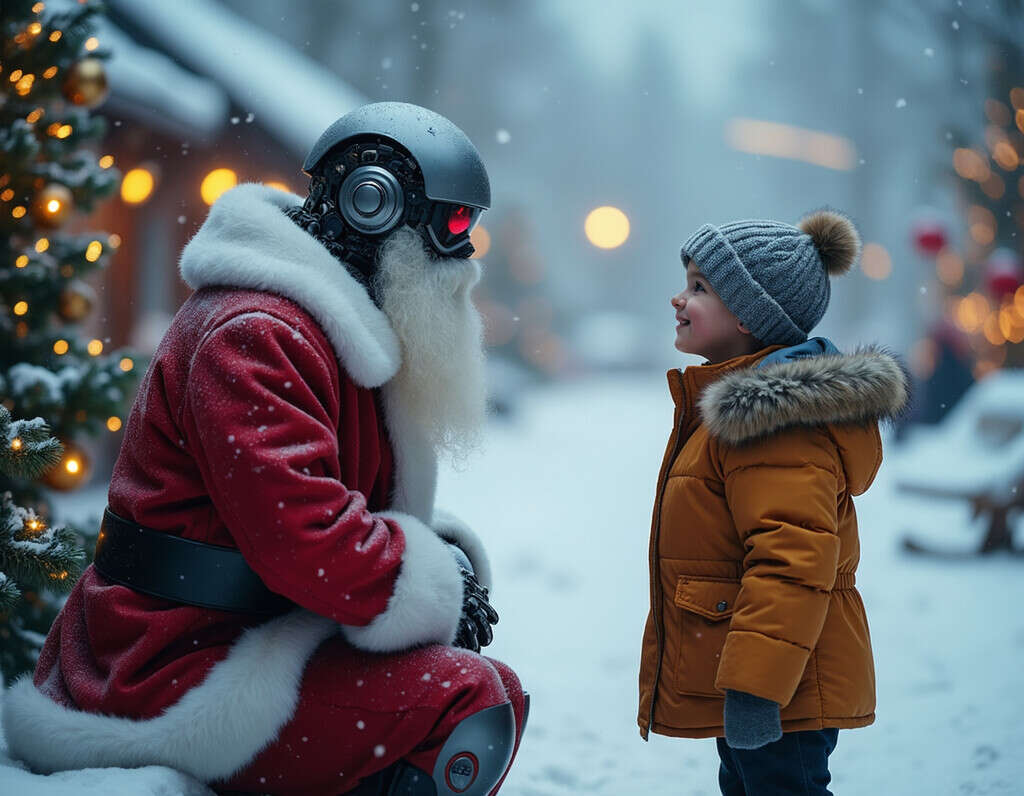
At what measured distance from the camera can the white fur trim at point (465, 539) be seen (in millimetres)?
2582

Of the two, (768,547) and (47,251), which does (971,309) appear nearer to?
(47,251)

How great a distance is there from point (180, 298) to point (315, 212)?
7331 millimetres

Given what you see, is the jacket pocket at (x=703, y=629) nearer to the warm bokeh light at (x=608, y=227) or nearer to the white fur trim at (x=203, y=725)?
the white fur trim at (x=203, y=725)

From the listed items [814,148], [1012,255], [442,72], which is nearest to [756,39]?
[814,148]

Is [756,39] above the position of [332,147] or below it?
above

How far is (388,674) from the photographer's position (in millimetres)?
2031

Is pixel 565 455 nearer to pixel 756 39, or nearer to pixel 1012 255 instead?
pixel 1012 255

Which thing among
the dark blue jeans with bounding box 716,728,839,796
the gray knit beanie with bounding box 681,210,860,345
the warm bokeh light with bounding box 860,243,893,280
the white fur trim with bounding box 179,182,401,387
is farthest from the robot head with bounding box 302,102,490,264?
the warm bokeh light with bounding box 860,243,893,280

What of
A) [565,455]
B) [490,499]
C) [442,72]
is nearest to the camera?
[490,499]

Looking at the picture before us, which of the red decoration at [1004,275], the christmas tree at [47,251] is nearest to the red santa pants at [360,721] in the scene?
the christmas tree at [47,251]

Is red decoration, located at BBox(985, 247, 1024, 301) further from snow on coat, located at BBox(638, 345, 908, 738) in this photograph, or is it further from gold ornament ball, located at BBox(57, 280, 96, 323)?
gold ornament ball, located at BBox(57, 280, 96, 323)

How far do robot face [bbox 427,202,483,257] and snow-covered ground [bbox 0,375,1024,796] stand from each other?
59 cm

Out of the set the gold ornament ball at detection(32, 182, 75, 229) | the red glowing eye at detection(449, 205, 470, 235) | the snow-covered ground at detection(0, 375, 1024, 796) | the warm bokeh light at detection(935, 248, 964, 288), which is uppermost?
the red glowing eye at detection(449, 205, 470, 235)

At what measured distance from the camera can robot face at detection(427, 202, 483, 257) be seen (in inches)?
91.1
